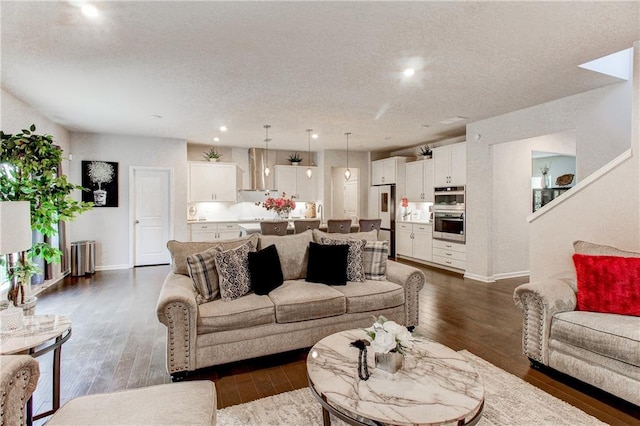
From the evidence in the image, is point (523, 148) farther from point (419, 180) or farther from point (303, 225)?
point (303, 225)

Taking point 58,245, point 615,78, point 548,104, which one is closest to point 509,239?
point 548,104

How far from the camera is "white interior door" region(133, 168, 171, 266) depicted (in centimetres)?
685

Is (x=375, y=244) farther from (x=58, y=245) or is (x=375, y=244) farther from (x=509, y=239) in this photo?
(x=58, y=245)

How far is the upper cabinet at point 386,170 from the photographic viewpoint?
25.7 ft

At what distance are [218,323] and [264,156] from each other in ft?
20.3

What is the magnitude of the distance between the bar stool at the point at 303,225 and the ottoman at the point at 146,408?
375 cm

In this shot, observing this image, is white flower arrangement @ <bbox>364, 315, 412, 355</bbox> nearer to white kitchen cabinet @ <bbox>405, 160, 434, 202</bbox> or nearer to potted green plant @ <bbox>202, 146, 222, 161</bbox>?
white kitchen cabinet @ <bbox>405, 160, 434, 202</bbox>

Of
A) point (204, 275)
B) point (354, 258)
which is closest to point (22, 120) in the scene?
point (204, 275)

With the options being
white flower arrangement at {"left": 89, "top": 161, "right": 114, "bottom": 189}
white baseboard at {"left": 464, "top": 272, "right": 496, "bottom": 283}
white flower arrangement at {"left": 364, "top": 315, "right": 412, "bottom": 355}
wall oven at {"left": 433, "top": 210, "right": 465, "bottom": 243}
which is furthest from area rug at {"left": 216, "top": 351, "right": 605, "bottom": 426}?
white flower arrangement at {"left": 89, "top": 161, "right": 114, "bottom": 189}

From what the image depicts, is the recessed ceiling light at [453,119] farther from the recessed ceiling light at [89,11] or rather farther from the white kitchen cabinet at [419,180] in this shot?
the recessed ceiling light at [89,11]

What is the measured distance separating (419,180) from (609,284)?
5.00 meters

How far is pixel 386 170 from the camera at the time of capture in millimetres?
8156

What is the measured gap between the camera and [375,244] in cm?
361

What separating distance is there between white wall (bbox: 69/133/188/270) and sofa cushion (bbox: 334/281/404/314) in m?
5.14
